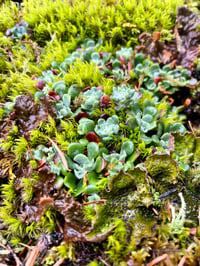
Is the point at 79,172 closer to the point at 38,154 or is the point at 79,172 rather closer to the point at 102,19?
the point at 38,154

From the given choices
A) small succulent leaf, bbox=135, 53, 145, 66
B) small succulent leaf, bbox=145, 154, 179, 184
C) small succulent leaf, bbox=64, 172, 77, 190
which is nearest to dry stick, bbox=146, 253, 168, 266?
small succulent leaf, bbox=145, 154, 179, 184

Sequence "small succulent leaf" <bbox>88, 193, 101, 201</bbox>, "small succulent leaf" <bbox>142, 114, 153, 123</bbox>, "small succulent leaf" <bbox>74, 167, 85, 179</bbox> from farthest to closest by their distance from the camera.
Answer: "small succulent leaf" <bbox>142, 114, 153, 123</bbox>, "small succulent leaf" <bbox>74, 167, 85, 179</bbox>, "small succulent leaf" <bbox>88, 193, 101, 201</bbox>

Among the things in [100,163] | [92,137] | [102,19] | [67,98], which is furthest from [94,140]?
[102,19]

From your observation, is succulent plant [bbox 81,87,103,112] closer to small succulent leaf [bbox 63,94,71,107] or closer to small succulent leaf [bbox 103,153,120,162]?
small succulent leaf [bbox 63,94,71,107]

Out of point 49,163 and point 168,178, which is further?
point 49,163

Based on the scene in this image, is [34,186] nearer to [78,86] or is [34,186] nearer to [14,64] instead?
[78,86]

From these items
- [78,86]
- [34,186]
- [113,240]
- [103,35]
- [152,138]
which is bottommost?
[113,240]

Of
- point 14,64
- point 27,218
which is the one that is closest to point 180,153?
point 27,218
